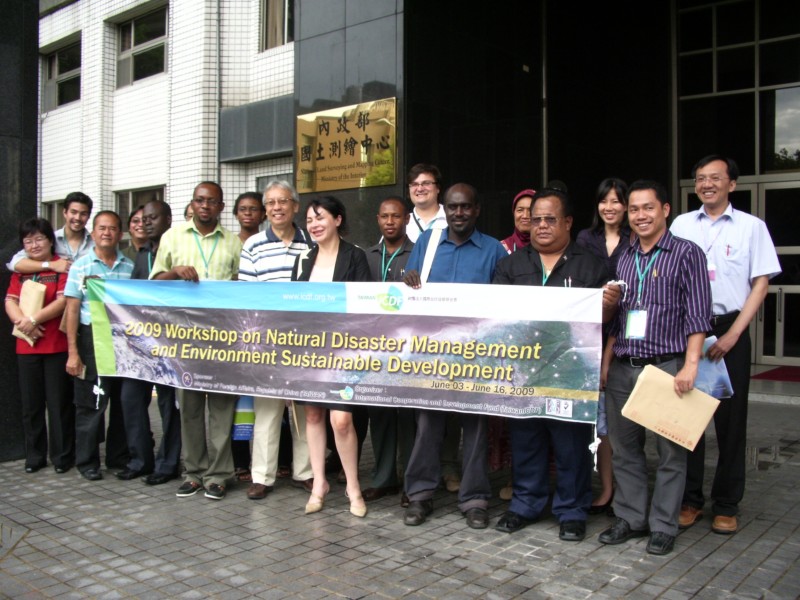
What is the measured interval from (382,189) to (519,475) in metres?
4.55

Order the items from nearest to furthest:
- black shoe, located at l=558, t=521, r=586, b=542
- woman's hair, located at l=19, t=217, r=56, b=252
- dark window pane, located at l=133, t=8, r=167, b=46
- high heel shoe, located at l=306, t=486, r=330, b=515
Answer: black shoe, located at l=558, t=521, r=586, b=542 < high heel shoe, located at l=306, t=486, r=330, b=515 < woman's hair, located at l=19, t=217, r=56, b=252 < dark window pane, located at l=133, t=8, r=167, b=46

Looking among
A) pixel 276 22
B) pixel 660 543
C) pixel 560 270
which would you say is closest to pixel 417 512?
pixel 660 543

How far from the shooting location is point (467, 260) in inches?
189

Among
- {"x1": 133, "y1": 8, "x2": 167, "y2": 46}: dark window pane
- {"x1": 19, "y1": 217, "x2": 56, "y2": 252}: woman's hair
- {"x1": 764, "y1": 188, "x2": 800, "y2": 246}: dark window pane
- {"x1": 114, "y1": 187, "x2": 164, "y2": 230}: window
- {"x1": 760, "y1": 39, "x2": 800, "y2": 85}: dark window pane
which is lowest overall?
{"x1": 19, "y1": 217, "x2": 56, "y2": 252}: woman's hair

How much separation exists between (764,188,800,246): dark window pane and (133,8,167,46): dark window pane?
10397 millimetres

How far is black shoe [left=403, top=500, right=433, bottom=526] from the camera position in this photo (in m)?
4.62

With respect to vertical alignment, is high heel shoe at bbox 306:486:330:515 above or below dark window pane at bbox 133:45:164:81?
below

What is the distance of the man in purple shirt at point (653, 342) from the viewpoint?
13.5ft

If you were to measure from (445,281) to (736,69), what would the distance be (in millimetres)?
9098

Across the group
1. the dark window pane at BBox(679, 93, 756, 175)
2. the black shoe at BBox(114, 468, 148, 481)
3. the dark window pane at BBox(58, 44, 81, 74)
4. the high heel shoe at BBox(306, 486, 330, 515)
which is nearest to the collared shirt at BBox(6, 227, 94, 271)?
the black shoe at BBox(114, 468, 148, 481)

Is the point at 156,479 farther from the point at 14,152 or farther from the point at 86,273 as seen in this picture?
the point at 14,152

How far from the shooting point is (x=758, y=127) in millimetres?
11484

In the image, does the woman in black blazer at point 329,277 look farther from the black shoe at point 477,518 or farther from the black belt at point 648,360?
the black belt at point 648,360

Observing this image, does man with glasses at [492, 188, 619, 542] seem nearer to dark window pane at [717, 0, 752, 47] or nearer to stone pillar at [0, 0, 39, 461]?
stone pillar at [0, 0, 39, 461]
